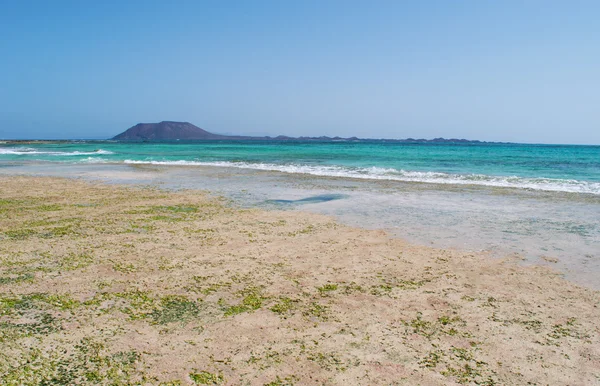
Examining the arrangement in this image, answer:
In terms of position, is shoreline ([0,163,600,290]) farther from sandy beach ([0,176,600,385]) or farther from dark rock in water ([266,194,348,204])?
sandy beach ([0,176,600,385])

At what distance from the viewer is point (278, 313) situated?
614cm

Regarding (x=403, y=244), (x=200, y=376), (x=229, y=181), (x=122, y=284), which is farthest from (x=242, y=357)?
(x=229, y=181)

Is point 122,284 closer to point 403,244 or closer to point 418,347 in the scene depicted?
point 418,347

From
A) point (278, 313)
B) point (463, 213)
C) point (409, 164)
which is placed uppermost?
point (409, 164)

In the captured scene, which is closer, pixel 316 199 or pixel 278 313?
pixel 278 313

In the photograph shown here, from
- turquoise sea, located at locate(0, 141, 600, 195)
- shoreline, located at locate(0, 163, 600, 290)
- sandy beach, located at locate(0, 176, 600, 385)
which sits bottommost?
sandy beach, located at locate(0, 176, 600, 385)

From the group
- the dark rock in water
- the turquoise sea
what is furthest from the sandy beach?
the turquoise sea

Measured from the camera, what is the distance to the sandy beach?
185 inches

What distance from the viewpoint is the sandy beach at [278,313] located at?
4707mm

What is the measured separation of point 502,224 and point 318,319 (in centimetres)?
870

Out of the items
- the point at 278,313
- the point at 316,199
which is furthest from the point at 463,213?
the point at 278,313

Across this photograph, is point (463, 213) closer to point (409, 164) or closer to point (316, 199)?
point (316, 199)

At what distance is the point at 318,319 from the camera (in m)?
5.98

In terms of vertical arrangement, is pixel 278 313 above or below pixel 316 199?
below
